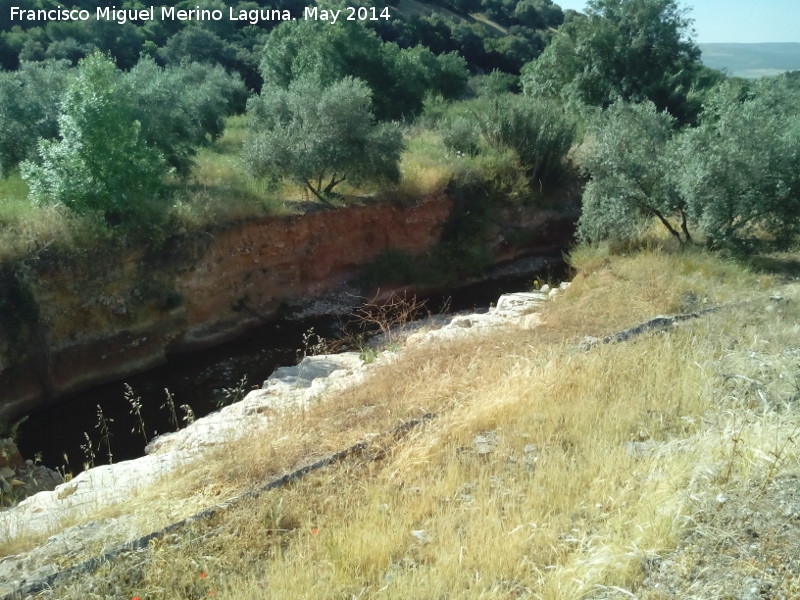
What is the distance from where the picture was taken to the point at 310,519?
169 inches

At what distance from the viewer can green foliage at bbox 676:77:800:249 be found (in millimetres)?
11500

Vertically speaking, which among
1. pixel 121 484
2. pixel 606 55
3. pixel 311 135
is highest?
pixel 606 55

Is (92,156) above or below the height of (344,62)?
below

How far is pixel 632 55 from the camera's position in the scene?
23.7m

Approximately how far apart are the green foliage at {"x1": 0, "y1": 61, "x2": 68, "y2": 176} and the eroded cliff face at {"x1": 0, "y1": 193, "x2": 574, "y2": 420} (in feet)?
13.6

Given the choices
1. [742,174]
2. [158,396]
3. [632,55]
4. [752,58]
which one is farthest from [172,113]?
[752,58]

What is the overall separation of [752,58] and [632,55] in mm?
13031

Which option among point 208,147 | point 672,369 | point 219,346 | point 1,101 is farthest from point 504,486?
point 208,147

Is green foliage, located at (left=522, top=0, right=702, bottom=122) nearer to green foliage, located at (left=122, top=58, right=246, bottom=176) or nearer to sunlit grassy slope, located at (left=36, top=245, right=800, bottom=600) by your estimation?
green foliage, located at (left=122, top=58, right=246, bottom=176)

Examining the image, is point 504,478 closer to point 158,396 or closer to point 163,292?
point 158,396

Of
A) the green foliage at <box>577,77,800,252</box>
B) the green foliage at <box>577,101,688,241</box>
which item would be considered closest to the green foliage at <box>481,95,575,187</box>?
the green foliage at <box>577,77,800,252</box>

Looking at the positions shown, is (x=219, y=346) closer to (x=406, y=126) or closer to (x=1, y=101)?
(x=1, y=101)

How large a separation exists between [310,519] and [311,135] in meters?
11.9

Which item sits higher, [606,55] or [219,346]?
[606,55]
